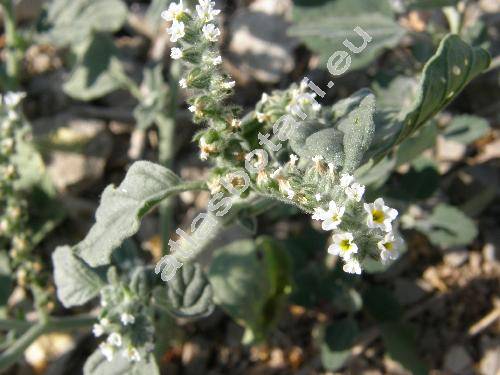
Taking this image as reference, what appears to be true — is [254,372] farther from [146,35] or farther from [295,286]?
[146,35]

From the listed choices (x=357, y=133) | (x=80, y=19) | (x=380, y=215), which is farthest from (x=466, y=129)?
(x=80, y=19)

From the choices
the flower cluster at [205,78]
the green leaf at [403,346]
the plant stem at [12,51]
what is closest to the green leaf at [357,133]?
the flower cluster at [205,78]

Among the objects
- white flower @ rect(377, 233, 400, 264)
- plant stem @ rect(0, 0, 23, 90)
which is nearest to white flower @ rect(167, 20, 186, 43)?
white flower @ rect(377, 233, 400, 264)

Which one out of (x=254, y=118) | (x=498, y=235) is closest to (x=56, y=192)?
(x=254, y=118)

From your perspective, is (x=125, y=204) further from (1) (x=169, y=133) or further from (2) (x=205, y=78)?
(1) (x=169, y=133)

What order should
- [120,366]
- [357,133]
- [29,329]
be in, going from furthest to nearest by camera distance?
[29,329]
[120,366]
[357,133]

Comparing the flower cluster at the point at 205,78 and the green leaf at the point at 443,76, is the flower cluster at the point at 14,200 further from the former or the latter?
the green leaf at the point at 443,76
